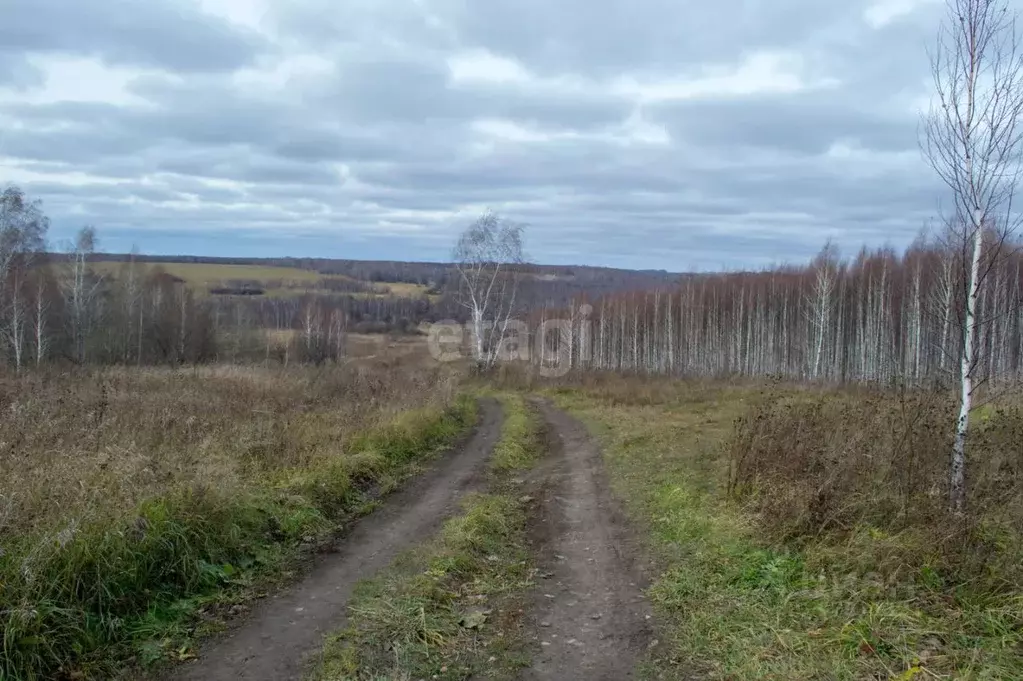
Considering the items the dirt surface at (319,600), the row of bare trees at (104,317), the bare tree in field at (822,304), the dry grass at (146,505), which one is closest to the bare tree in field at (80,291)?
the row of bare trees at (104,317)

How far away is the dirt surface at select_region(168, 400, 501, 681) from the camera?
4812 mm

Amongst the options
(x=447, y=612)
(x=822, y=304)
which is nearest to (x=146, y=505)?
(x=447, y=612)

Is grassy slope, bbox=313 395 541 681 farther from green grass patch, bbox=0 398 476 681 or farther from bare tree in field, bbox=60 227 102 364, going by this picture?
bare tree in field, bbox=60 227 102 364

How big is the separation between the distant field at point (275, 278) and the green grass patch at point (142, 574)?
9255 centimetres

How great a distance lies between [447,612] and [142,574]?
9.08 feet

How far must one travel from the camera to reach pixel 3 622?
4441mm

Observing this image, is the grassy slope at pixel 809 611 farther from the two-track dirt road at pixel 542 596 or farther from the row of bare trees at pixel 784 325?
the row of bare trees at pixel 784 325

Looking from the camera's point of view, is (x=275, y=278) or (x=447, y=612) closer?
(x=447, y=612)

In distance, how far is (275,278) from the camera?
118m

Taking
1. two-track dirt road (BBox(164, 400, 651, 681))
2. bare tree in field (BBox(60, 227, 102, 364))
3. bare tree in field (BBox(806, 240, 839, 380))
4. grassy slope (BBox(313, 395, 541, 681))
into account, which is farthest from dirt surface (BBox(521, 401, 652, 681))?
bare tree in field (BBox(60, 227, 102, 364))

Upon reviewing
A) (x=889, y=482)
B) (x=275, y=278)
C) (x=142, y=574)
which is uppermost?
(x=275, y=278)

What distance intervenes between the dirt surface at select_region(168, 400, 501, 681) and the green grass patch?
1.18ft

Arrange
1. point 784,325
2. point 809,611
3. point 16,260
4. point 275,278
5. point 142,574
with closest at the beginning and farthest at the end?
point 809,611
point 142,574
point 16,260
point 784,325
point 275,278

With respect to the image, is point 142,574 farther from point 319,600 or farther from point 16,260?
point 16,260
